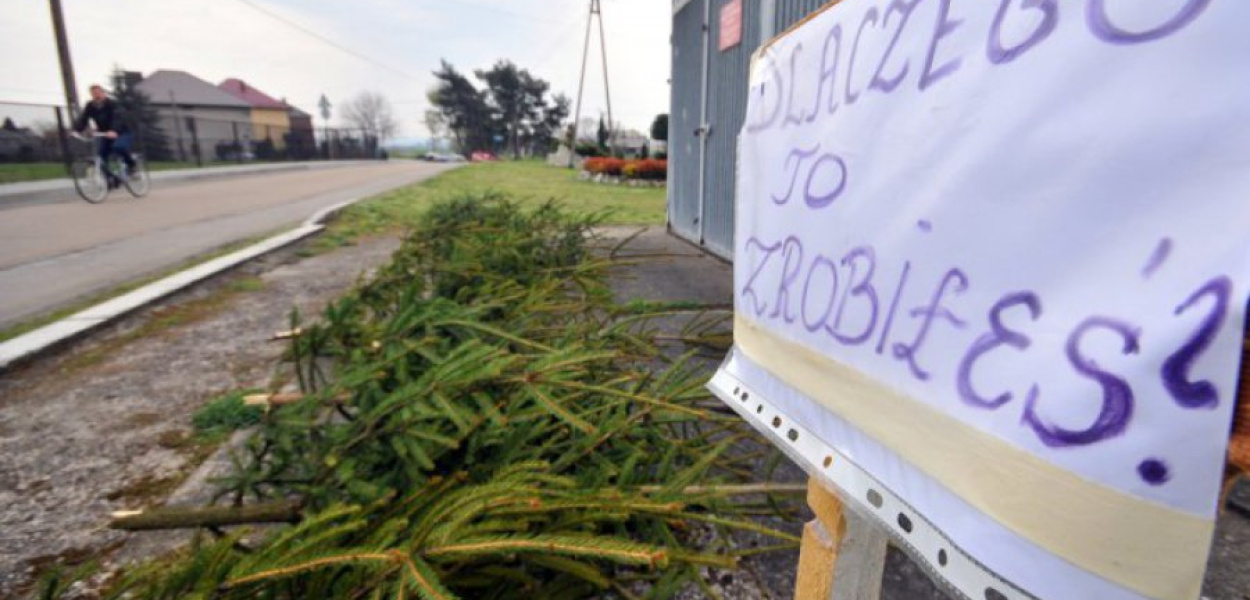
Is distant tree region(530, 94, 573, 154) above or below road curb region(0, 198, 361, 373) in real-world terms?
above

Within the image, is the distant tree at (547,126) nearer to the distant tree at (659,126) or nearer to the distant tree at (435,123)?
the distant tree at (435,123)

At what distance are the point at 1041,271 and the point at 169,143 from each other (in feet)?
124

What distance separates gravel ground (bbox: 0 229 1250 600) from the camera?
5.20ft

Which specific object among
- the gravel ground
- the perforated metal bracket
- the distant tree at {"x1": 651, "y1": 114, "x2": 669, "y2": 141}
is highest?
the distant tree at {"x1": 651, "y1": 114, "x2": 669, "y2": 141}

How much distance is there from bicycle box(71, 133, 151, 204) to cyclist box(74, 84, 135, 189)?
0.09 meters

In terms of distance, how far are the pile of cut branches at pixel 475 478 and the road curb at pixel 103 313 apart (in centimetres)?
194

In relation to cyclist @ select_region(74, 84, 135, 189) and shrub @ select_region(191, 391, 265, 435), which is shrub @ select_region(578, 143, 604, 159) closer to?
cyclist @ select_region(74, 84, 135, 189)

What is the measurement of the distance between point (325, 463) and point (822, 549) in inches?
45.4

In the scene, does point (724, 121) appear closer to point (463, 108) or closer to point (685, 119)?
point (685, 119)

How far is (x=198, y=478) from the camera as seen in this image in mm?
2051

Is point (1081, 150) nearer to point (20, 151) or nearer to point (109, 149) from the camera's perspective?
point (109, 149)

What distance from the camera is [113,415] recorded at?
2527 millimetres

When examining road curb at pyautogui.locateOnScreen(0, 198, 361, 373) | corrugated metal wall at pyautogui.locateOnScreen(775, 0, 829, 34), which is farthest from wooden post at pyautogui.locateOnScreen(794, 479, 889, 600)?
corrugated metal wall at pyautogui.locateOnScreen(775, 0, 829, 34)

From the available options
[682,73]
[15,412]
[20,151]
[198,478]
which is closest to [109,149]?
[20,151]
